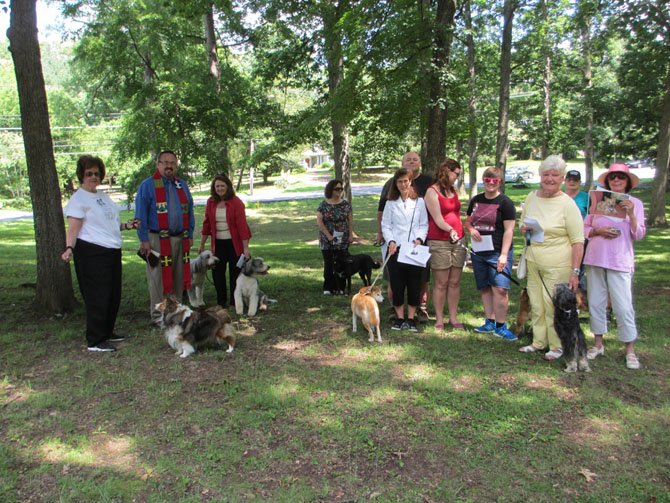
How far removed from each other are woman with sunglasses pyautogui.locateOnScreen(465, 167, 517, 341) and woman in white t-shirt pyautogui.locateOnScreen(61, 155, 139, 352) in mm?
3792

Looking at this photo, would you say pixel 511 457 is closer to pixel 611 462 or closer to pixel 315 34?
pixel 611 462

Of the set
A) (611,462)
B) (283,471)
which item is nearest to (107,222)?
(283,471)

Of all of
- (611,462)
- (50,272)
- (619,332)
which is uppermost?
(50,272)

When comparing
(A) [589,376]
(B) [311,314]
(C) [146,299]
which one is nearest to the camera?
(A) [589,376]

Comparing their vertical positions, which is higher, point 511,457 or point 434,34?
point 434,34

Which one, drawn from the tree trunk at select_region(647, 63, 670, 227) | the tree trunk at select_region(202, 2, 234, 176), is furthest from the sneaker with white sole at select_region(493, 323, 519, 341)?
the tree trunk at select_region(647, 63, 670, 227)

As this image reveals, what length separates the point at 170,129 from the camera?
10.1 meters

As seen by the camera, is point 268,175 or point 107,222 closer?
point 107,222

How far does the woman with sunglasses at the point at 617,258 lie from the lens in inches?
169

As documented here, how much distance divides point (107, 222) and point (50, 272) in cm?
154

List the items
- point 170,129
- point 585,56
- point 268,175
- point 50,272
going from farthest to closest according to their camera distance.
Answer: point 268,175 → point 585,56 → point 170,129 → point 50,272

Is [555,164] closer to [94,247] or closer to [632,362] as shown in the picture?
[632,362]

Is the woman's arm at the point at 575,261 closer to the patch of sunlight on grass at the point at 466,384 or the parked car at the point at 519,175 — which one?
the patch of sunlight on grass at the point at 466,384

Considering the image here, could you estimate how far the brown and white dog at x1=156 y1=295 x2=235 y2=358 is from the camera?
15.5 feet
